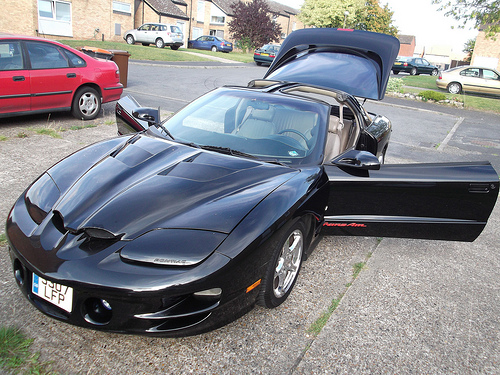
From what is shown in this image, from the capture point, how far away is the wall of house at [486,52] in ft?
122

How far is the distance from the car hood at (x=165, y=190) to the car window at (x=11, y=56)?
4545mm

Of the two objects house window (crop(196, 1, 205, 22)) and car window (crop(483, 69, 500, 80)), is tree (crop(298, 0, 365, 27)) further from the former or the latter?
car window (crop(483, 69, 500, 80))

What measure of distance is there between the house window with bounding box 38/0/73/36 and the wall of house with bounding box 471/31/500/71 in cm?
3422

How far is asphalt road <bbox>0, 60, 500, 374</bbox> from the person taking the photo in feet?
7.56

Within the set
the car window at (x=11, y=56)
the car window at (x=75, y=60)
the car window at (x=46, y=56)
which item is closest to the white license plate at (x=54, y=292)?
the car window at (x=11, y=56)

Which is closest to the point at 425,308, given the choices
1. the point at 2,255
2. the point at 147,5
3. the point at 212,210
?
the point at 212,210

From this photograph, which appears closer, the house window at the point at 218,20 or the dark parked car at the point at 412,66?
the dark parked car at the point at 412,66

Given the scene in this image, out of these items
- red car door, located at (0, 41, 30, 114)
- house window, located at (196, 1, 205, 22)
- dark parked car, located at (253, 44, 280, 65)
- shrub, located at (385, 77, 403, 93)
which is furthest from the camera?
house window, located at (196, 1, 205, 22)

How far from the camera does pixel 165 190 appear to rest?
8.45ft

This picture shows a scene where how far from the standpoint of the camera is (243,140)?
338 centimetres

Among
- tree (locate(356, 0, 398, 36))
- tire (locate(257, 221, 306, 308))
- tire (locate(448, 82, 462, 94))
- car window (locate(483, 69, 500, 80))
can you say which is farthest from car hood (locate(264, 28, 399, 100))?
tree (locate(356, 0, 398, 36))

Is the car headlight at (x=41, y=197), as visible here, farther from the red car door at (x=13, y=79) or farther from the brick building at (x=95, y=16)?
the brick building at (x=95, y=16)

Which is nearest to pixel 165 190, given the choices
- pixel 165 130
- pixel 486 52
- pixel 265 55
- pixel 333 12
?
pixel 165 130

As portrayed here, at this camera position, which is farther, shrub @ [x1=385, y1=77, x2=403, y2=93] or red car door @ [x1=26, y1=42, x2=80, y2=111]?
shrub @ [x1=385, y1=77, x2=403, y2=93]
